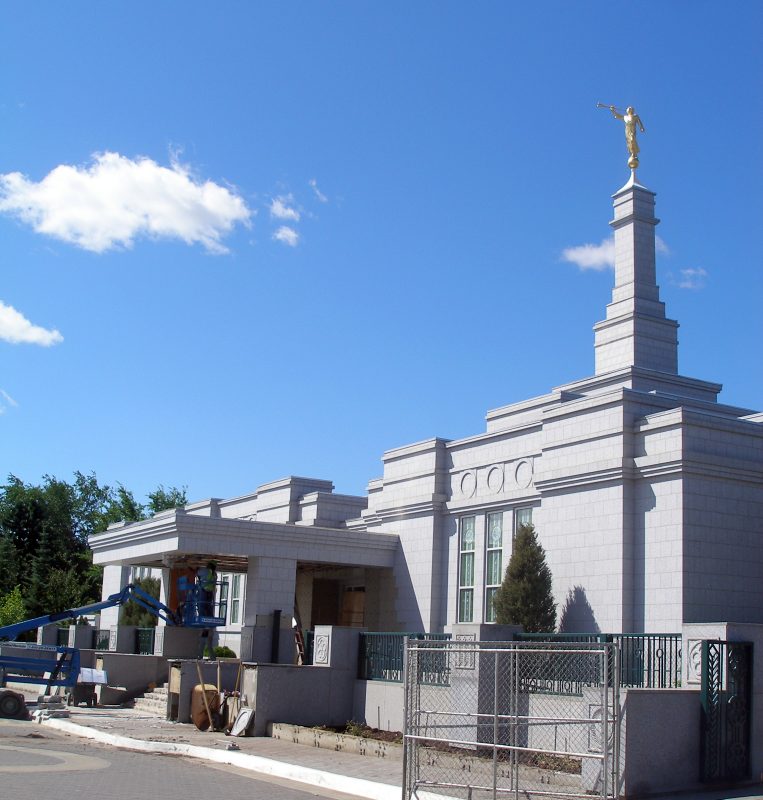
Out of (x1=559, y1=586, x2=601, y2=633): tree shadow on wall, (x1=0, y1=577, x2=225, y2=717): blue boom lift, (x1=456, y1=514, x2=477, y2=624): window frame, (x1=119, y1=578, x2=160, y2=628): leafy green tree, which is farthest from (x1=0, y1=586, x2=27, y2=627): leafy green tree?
(x1=559, y1=586, x2=601, y2=633): tree shadow on wall

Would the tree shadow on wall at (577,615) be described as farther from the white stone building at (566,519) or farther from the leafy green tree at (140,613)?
the leafy green tree at (140,613)

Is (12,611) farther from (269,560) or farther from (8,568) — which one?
(269,560)

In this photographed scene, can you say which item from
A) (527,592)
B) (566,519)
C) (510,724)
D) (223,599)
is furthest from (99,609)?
(510,724)

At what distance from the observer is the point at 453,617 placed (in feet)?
87.4

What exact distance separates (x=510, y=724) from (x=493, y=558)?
14923 millimetres

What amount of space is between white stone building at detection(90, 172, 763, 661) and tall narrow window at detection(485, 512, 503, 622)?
55 mm

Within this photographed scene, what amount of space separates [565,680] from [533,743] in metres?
1.04

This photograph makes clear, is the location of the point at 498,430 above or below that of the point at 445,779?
above

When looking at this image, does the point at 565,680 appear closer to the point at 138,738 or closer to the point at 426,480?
the point at 138,738

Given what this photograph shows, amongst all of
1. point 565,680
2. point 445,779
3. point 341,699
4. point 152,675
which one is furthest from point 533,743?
point 152,675

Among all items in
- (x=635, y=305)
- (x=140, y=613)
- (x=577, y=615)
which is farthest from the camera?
(x=140, y=613)

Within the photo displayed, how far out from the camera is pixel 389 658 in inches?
743

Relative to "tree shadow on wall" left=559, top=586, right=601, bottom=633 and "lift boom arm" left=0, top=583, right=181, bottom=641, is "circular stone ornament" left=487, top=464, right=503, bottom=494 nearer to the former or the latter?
"tree shadow on wall" left=559, top=586, right=601, bottom=633

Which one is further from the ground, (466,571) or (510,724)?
(466,571)
